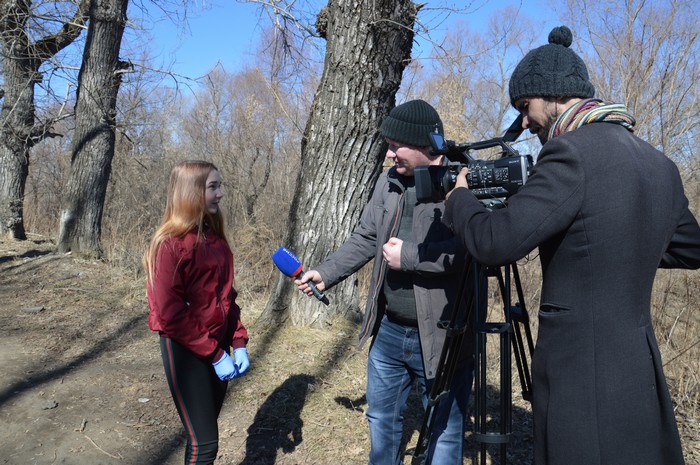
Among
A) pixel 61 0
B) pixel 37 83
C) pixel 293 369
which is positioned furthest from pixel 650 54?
pixel 37 83

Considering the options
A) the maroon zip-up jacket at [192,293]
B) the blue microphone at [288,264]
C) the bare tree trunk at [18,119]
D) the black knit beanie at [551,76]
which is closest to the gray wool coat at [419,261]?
the blue microphone at [288,264]

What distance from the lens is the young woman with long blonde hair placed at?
2.47 m

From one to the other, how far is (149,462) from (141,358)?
1.68m

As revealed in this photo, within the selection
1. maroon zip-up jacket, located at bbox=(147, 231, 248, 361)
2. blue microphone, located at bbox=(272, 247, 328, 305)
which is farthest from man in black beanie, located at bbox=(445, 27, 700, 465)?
maroon zip-up jacket, located at bbox=(147, 231, 248, 361)

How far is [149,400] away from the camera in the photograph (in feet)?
13.9

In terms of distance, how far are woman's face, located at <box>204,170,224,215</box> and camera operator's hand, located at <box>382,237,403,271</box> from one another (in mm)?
902

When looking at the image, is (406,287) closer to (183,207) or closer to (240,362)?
(240,362)

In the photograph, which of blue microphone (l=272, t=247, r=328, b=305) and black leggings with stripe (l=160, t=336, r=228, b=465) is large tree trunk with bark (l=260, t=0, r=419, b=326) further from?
black leggings with stripe (l=160, t=336, r=228, b=465)

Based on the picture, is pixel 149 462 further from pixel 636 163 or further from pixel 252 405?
pixel 636 163

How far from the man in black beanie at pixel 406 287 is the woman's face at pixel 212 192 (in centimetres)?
59

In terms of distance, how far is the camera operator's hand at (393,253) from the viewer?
247cm

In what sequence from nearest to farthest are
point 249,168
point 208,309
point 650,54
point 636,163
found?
point 636,163 → point 208,309 → point 650,54 → point 249,168

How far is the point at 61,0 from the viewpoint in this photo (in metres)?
9.41

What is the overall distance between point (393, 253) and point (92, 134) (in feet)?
26.6
